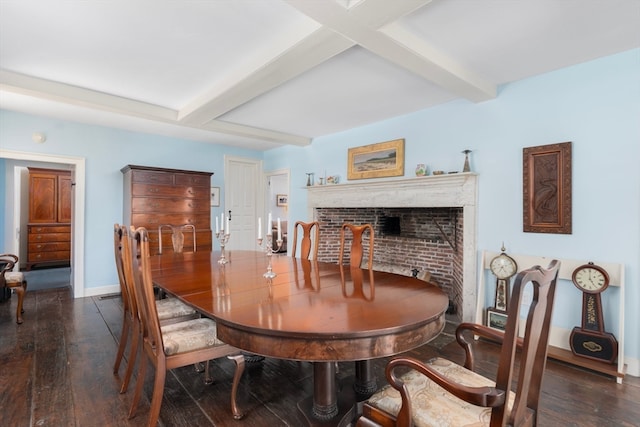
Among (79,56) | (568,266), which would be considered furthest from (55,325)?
(568,266)

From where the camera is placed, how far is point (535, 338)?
3.40 ft

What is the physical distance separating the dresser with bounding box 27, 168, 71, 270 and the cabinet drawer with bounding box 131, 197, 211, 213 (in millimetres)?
3631

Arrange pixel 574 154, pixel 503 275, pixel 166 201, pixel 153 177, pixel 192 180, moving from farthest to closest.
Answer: pixel 192 180, pixel 166 201, pixel 153 177, pixel 503 275, pixel 574 154

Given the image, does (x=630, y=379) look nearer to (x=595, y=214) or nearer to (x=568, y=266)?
(x=568, y=266)

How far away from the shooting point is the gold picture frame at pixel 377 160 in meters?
4.02

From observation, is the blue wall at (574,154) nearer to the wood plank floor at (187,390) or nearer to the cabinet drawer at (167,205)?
the wood plank floor at (187,390)

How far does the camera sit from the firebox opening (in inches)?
183

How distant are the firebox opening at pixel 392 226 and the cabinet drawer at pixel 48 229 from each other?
21.6ft

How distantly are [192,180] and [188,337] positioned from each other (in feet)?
11.7

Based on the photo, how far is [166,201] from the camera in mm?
4625

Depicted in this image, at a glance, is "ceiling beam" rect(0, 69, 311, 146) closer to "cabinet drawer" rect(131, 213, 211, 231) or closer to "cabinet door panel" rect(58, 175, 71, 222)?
"cabinet drawer" rect(131, 213, 211, 231)

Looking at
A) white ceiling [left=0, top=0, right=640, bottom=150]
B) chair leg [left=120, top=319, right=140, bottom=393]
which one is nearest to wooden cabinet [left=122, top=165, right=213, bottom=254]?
white ceiling [left=0, top=0, right=640, bottom=150]

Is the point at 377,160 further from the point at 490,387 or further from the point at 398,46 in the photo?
the point at 490,387

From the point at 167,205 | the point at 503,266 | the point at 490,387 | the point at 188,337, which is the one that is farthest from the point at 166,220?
the point at 490,387
